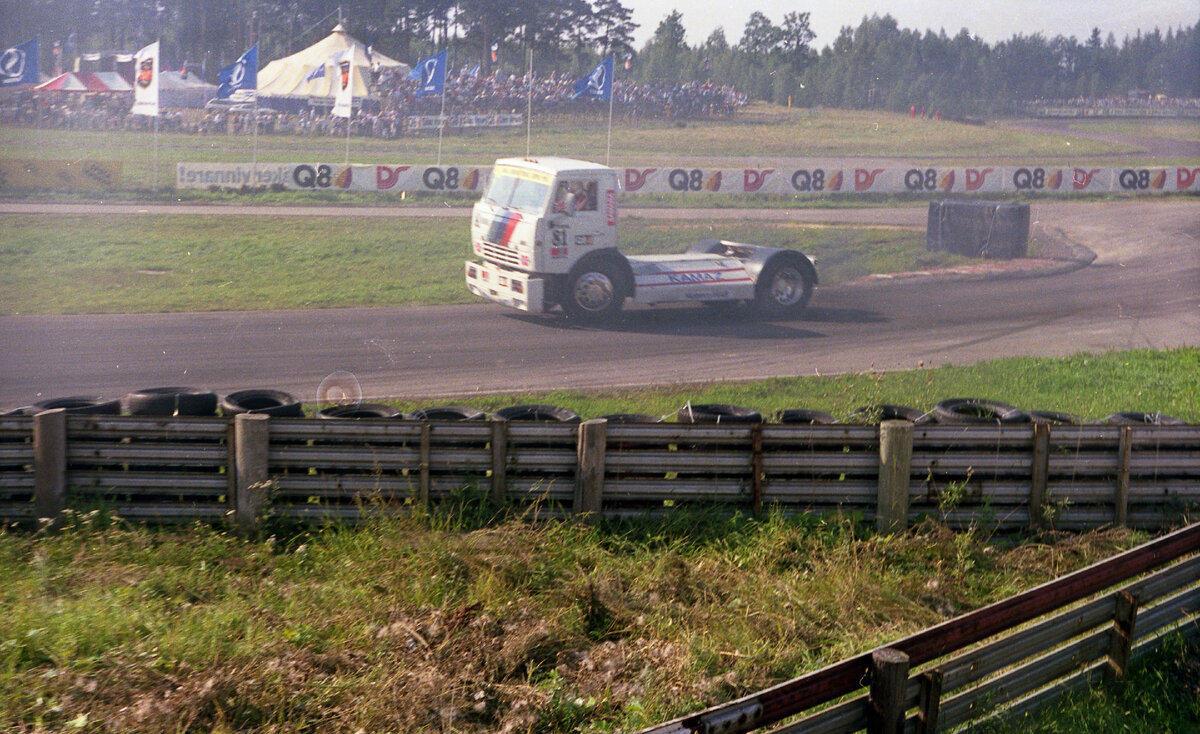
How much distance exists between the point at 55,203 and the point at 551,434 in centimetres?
750

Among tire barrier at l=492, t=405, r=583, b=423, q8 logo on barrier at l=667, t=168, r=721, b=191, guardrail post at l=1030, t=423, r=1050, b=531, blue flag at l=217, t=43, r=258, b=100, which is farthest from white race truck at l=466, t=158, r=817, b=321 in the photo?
guardrail post at l=1030, t=423, r=1050, b=531

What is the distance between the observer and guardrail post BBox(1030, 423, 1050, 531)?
7.82 m

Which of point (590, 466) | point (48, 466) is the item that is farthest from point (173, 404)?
point (590, 466)

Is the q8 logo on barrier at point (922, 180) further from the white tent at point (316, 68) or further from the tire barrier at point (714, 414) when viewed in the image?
the white tent at point (316, 68)

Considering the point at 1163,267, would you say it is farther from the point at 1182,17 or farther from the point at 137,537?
the point at 137,537

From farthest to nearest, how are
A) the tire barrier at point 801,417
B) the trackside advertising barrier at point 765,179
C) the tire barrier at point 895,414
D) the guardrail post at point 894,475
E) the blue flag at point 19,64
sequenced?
the trackside advertising barrier at point 765,179 < the blue flag at point 19,64 < the tire barrier at point 895,414 < the tire barrier at point 801,417 < the guardrail post at point 894,475

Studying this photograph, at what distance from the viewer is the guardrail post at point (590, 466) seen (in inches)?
291

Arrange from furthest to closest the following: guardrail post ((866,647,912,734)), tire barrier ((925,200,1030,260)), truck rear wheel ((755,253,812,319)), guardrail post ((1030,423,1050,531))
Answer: tire barrier ((925,200,1030,260))
truck rear wheel ((755,253,812,319))
guardrail post ((1030,423,1050,531))
guardrail post ((866,647,912,734))

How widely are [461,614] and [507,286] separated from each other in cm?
771

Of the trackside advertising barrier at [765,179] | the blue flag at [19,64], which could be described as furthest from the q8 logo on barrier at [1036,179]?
Result: the blue flag at [19,64]

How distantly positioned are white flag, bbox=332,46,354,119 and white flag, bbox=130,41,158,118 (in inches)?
82.0

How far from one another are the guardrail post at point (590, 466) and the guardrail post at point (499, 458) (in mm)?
556

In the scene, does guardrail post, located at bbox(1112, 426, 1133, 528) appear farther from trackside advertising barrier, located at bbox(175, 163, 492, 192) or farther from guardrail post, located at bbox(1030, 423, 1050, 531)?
trackside advertising barrier, located at bbox(175, 163, 492, 192)

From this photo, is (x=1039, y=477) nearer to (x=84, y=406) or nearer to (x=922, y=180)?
(x=84, y=406)
